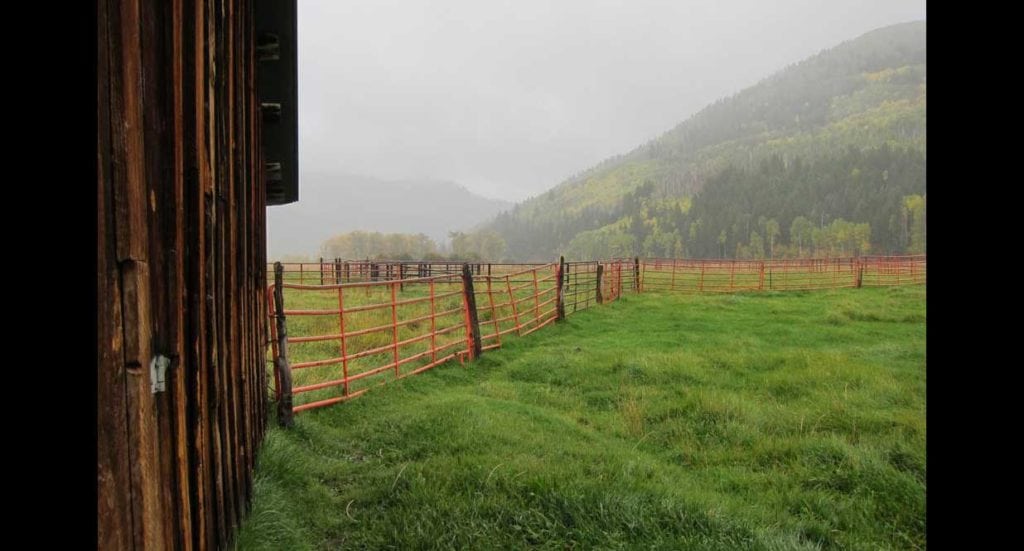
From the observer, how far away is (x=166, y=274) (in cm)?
144

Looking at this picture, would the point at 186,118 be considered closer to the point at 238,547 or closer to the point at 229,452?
the point at 229,452

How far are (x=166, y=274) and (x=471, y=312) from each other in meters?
6.18

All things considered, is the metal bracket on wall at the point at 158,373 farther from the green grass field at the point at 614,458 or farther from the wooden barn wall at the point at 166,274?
the green grass field at the point at 614,458

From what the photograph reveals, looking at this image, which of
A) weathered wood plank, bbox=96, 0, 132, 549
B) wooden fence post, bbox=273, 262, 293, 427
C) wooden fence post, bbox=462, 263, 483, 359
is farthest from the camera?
wooden fence post, bbox=462, 263, 483, 359

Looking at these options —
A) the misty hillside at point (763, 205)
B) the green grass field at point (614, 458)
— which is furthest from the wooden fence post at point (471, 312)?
the misty hillside at point (763, 205)

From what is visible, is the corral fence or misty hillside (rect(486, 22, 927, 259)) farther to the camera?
misty hillside (rect(486, 22, 927, 259))

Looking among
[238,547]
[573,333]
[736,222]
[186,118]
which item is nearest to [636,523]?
[238,547]

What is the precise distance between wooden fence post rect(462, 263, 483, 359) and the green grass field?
15.2 inches

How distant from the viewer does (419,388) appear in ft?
20.0

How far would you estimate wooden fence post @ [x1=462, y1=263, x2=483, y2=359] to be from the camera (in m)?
7.45

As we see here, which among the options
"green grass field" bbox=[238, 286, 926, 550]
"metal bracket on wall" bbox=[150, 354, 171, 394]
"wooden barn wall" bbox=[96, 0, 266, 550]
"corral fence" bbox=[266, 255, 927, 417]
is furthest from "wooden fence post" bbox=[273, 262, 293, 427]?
"metal bracket on wall" bbox=[150, 354, 171, 394]

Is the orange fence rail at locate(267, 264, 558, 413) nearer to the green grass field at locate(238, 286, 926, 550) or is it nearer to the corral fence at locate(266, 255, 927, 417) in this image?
the corral fence at locate(266, 255, 927, 417)
